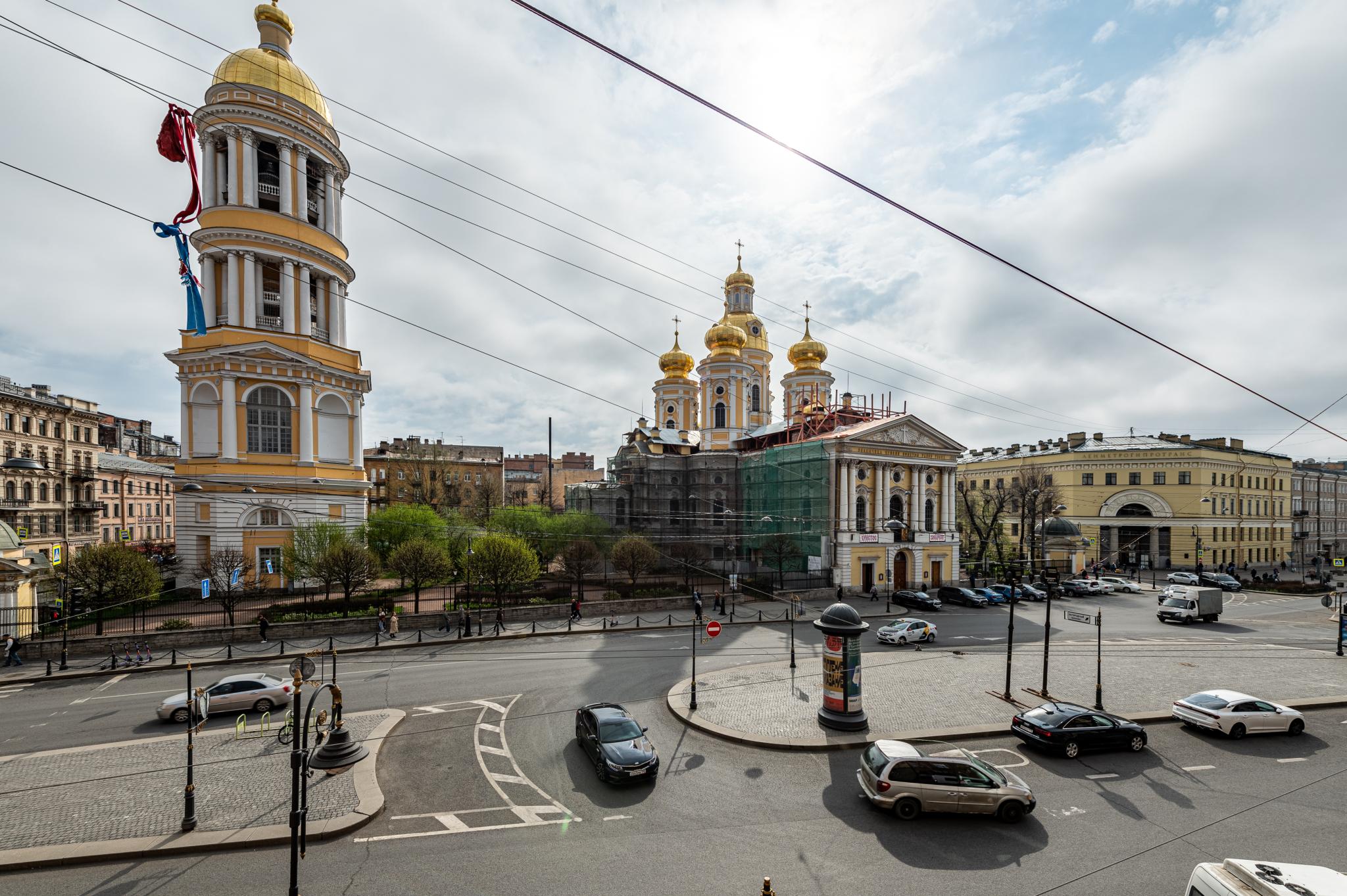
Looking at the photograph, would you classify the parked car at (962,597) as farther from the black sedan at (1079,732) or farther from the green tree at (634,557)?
the black sedan at (1079,732)

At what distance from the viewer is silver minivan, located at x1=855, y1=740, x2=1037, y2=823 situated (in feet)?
33.9

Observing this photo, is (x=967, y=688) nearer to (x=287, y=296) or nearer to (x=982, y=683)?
(x=982, y=683)

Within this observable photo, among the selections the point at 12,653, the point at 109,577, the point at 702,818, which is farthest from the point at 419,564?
the point at 702,818

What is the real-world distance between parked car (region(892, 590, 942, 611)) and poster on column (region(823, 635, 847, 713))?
2320cm

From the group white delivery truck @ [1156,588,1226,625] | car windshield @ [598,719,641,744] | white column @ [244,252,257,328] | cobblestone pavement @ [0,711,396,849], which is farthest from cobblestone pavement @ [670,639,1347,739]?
white column @ [244,252,257,328]

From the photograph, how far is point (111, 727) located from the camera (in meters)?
14.8

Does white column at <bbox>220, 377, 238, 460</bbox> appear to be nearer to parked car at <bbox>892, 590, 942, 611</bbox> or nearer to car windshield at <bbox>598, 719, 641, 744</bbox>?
car windshield at <bbox>598, 719, 641, 744</bbox>

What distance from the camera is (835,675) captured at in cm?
1499

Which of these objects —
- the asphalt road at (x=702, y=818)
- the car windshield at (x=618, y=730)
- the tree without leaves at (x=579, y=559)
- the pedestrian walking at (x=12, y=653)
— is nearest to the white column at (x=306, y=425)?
the pedestrian walking at (x=12, y=653)

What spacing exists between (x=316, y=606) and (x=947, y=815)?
2806cm

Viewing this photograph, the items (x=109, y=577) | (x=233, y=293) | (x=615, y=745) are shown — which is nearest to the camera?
(x=615, y=745)

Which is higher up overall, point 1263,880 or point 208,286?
point 208,286

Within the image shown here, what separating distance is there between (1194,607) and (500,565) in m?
37.5

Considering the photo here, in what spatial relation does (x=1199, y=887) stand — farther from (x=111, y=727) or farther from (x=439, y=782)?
(x=111, y=727)
